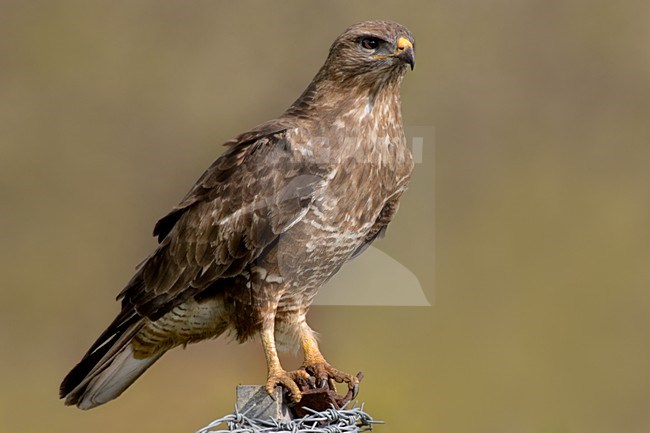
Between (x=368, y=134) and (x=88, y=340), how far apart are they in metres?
4.92

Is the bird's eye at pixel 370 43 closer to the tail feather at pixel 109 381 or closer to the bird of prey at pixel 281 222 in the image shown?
the bird of prey at pixel 281 222

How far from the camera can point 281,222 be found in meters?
3.94

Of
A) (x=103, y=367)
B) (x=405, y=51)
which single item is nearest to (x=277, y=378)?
(x=103, y=367)

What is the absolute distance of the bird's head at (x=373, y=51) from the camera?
394 centimetres

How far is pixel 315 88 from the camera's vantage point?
164 inches

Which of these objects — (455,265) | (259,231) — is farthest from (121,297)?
(455,265)

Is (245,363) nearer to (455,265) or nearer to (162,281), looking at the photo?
(455,265)

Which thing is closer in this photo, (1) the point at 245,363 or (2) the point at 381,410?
(2) the point at 381,410

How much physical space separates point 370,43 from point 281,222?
2.23ft

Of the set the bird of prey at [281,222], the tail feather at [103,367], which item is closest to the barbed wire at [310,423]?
the bird of prey at [281,222]

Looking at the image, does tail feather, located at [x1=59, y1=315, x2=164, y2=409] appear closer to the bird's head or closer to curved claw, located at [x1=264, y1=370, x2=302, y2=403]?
A: curved claw, located at [x1=264, y1=370, x2=302, y2=403]

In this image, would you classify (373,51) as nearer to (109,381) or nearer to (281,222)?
(281,222)

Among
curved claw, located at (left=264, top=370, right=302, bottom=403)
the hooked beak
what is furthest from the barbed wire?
the hooked beak

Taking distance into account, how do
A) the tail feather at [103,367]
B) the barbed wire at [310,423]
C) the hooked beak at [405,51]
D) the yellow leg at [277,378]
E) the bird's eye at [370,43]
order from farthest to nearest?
the tail feather at [103,367]
the bird's eye at [370,43]
the hooked beak at [405,51]
the yellow leg at [277,378]
the barbed wire at [310,423]
